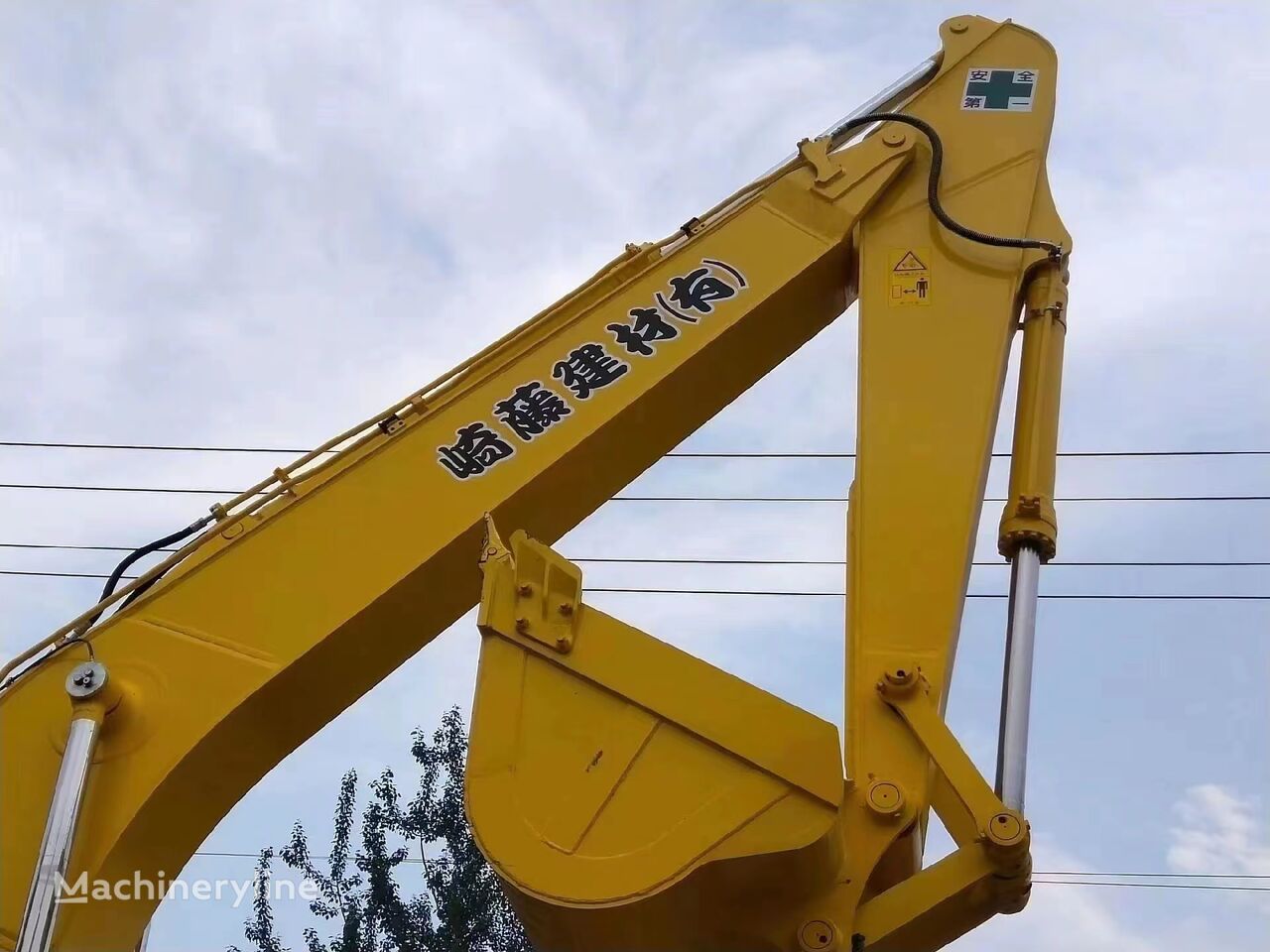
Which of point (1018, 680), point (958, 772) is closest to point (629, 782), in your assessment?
point (958, 772)

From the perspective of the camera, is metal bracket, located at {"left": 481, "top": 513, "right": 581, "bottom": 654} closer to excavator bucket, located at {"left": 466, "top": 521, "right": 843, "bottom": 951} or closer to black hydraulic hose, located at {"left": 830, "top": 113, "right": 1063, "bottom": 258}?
excavator bucket, located at {"left": 466, "top": 521, "right": 843, "bottom": 951}

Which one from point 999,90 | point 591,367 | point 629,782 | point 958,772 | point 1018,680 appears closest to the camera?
point 629,782

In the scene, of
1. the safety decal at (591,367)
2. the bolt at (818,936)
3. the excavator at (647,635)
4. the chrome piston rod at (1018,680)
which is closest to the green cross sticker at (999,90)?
the excavator at (647,635)

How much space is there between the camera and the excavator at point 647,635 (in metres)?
3.55

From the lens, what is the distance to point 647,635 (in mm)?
3783

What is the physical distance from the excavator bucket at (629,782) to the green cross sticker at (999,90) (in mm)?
2679

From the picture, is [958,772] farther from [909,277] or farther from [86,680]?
[86,680]

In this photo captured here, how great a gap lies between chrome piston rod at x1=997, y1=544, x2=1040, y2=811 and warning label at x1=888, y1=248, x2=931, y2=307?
39.7 inches

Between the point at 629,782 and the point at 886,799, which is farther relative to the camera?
the point at 886,799

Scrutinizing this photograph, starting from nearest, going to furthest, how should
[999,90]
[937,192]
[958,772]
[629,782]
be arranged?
[629,782] < [958,772] < [937,192] < [999,90]

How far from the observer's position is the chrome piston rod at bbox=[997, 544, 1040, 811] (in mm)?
3777

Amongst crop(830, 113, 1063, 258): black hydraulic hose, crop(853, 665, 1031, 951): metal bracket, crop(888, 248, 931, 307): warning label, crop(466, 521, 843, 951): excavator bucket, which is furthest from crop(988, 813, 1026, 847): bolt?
crop(830, 113, 1063, 258): black hydraulic hose

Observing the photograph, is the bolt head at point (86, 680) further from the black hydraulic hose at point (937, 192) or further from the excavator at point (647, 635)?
the black hydraulic hose at point (937, 192)

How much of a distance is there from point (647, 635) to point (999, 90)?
2.80m
